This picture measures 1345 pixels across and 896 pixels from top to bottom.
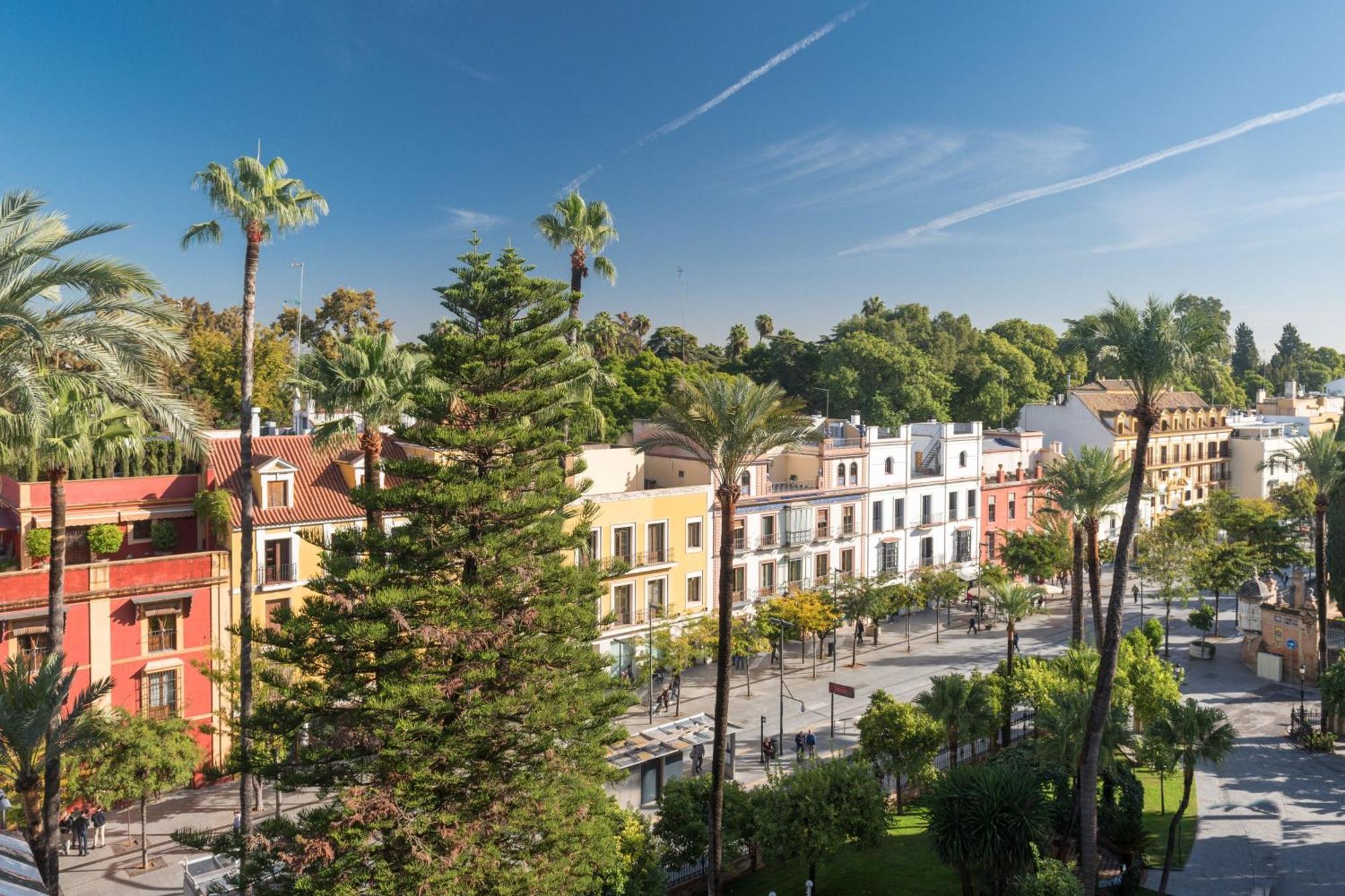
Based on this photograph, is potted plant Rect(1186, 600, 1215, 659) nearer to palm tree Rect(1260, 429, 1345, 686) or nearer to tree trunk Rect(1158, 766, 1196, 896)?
palm tree Rect(1260, 429, 1345, 686)

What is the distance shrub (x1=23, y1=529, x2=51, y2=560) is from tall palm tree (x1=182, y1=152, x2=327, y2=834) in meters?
8.75

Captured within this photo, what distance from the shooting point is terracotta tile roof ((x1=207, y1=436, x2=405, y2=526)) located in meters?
28.6

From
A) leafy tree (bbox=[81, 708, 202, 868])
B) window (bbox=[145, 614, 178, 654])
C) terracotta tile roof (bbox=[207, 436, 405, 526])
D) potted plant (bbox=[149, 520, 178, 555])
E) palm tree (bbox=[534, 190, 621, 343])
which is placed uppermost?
palm tree (bbox=[534, 190, 621, 343])

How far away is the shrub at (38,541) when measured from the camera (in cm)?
2533

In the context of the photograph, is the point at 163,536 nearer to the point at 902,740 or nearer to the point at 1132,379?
the point at 902,740

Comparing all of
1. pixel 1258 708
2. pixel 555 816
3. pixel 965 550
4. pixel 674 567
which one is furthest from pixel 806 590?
pixel 555 816

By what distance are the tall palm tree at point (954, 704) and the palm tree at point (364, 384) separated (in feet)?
52.2

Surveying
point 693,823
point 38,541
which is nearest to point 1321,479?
point 693,823

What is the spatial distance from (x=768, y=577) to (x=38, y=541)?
94.4 ft

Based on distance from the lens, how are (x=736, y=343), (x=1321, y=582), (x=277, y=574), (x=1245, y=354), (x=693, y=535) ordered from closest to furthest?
(x=277, y=574)
(x=1321, y=582)
(x=693, y=535)
(x=736, y=343)
(x=1245, y=354)

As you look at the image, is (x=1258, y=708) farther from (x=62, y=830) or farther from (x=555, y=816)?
(x=62, y=830)

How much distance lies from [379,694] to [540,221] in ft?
68.3

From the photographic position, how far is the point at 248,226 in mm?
21047

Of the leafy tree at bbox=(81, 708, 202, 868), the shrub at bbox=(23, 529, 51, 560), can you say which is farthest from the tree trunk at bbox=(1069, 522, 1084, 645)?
the shrub at bbox=(23, 529, 51, 560)
